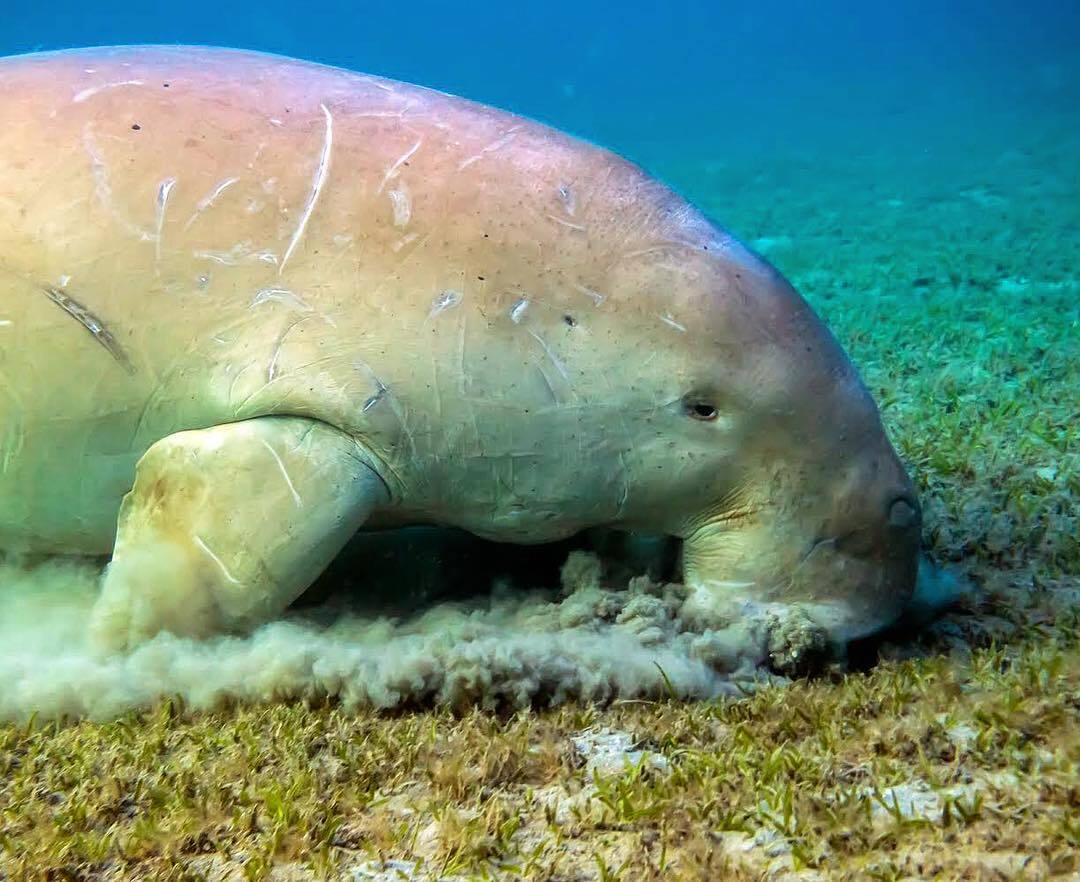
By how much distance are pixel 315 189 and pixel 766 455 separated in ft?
5.15

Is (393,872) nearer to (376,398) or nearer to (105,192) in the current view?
(376,398)

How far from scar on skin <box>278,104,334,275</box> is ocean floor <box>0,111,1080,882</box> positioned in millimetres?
1128

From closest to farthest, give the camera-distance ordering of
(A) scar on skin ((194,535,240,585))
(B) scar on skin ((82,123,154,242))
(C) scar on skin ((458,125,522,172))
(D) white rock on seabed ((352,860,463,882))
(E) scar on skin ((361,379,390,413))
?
(D) white rock on seabed ((352,860,463,882))
(A) scar on skin ((194,535,240,585))
(E) scar on skin ((361,379,390,413))
(B) scar on skin ((82,123,154,242))
(C) scar on skin ((458,125,522,172))

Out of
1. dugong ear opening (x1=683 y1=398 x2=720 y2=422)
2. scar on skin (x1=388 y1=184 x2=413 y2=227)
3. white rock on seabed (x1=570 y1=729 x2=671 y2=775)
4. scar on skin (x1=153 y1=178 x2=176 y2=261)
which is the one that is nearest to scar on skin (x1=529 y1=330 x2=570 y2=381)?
dugong ear opening (x1=683 y1=398 x2=720 y2=422)

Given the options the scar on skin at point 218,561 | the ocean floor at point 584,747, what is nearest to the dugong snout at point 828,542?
the ocean floor at point 584,747

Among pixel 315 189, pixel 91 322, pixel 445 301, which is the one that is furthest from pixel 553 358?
pixel 91 322

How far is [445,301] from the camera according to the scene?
2867mm

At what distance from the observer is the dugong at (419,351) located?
9.37 ft

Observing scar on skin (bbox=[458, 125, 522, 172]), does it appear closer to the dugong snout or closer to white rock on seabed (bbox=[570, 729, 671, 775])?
the dugong snout

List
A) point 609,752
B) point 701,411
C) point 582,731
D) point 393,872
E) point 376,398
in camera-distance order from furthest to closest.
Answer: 1. point 701,411
2. point 376,398
3. point 582,731
4. point 609,752
5. point 393,872

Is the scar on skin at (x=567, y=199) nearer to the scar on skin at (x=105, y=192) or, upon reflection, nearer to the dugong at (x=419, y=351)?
the dugong at (x=419, y=351)

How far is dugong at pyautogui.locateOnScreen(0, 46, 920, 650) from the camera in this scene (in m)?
2.86

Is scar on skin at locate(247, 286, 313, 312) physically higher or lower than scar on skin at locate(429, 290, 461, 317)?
lower

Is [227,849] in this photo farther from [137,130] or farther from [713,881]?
[137,130]
